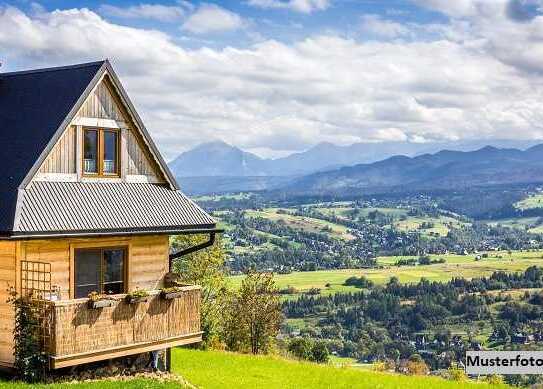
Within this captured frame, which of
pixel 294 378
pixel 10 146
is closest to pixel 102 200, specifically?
pixel 10 146

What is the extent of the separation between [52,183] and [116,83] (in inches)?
153

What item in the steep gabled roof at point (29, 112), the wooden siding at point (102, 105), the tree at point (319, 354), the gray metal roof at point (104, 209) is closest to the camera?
the gray metal roof at point (104, 209)

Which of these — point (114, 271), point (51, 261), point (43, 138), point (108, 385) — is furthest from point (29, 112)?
point (108, 385)

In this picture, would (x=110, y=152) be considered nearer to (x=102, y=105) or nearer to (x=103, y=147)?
(x=103, y=147)

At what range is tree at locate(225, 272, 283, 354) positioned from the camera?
46656 mm

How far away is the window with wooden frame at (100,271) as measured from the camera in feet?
75.4

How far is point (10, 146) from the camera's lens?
23203mm

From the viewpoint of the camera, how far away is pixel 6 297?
21.6 m

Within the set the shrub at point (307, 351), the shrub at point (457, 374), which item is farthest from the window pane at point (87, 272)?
the shrub at point (307, 351)

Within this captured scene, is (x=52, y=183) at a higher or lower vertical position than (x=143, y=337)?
higher

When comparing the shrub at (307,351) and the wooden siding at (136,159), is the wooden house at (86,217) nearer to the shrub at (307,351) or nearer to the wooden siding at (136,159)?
the wooden siding at (136,159)

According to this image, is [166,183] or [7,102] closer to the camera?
[7,102]

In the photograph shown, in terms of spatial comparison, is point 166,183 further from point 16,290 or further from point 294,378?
point 294,378
